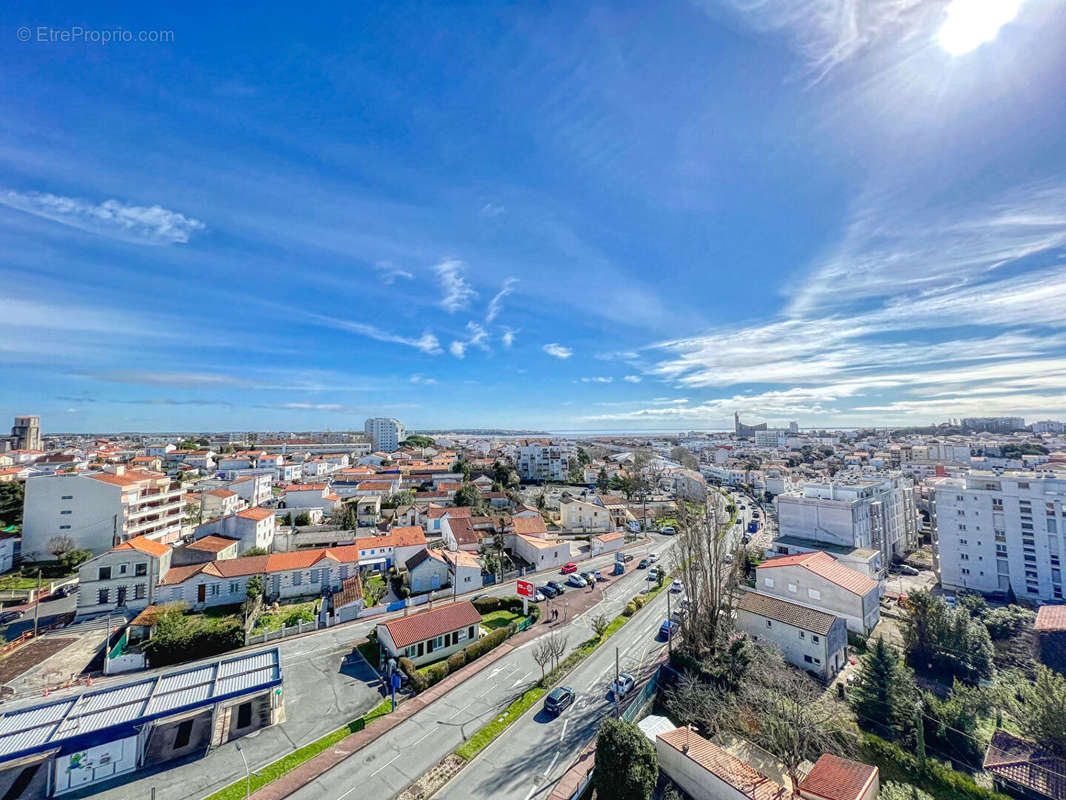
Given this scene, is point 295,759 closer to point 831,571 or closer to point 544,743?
point 544,743

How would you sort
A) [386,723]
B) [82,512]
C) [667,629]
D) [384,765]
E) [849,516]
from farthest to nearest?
1. [849,516]
2. [82,512]
3. [667,629]
4. [386,723]
5. [384,765]

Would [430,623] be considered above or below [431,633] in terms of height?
above

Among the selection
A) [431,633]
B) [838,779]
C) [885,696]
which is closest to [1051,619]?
[885,696]

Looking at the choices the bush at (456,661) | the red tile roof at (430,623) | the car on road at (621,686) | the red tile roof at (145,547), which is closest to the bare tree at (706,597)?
the car on road at (621,686)

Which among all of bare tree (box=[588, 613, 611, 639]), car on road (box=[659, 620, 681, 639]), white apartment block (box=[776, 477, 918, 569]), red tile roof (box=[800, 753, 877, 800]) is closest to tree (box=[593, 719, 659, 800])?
red tile roof (box=[800, 753, 877, 800])

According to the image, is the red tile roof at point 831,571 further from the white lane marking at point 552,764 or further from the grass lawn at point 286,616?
the grass lawn at point 286,616

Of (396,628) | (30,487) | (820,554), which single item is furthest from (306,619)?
(820,554)
